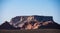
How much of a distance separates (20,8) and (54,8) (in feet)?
1.52

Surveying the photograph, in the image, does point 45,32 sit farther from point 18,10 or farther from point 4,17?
point 4,17

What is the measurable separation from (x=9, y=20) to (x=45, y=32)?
0.50 metres

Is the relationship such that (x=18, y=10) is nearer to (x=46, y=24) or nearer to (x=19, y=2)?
(x=19, y=2)

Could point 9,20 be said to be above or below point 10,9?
below

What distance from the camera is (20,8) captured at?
5.92ft

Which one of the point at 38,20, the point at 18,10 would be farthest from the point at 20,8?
the point at 38,20

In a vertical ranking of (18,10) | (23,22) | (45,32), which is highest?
(18,10)

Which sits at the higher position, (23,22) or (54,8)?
(54,8)

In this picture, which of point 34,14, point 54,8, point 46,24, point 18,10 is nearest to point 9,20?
point 18,10

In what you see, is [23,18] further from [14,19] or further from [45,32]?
[45,32]

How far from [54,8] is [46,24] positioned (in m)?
0.25

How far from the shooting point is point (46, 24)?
178 centimetres

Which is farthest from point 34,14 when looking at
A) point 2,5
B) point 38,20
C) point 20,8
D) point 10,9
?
point 2,5

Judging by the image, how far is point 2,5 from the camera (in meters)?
1.81
